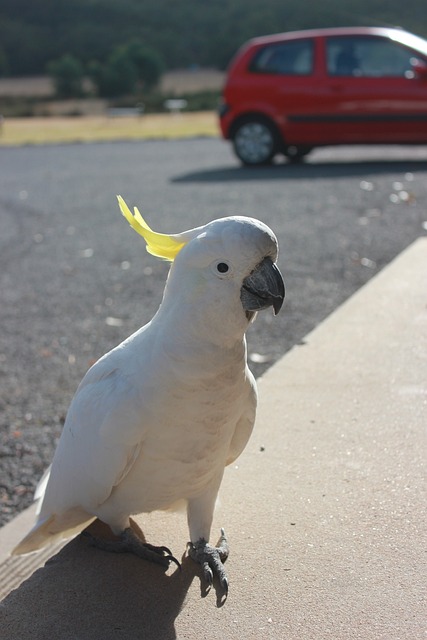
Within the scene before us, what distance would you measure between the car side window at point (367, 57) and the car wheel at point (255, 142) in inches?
43.3

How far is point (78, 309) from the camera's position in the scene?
17.7ft

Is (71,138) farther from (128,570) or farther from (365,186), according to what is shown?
(128,570)

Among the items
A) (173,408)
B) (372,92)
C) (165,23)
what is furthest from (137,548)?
(165,23)

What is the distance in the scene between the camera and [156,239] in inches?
83.6

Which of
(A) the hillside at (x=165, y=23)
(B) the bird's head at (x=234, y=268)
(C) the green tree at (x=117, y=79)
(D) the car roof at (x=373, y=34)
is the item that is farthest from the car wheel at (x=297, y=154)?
(C) the green tree at (x=117, y=79)

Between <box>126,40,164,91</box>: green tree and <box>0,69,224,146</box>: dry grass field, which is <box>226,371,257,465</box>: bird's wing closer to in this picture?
<box>0,69,224,146</box>: dry grass field

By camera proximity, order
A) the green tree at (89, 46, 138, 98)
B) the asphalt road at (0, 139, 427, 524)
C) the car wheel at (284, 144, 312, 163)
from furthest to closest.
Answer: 1. the green tree at (89, 46, 138, 98)
2. the car wheel at (284, 144, 312, 163)
3. the asphalt road at (0, 139, 427, 524)

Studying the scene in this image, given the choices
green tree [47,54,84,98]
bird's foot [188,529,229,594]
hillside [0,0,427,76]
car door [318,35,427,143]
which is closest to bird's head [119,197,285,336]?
bird's foot [188,529,229,594]

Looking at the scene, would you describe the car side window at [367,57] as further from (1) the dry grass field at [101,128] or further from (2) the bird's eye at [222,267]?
(2) the bird's eye at [222,267]

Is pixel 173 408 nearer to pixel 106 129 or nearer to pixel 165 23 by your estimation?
pixel 106 129

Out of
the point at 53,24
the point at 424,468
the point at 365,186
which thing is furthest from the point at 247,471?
the point at 53,24

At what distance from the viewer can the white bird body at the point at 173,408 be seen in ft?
6.38

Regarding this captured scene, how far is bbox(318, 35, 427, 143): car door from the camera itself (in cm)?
1012

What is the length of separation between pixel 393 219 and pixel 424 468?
4.85 meters
